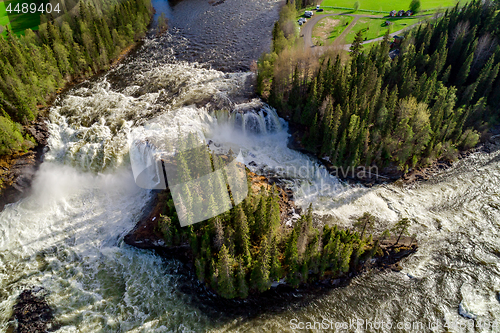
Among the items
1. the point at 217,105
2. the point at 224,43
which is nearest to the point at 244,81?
the point at 217,105

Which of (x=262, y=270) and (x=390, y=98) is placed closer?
(x=262, y=270)

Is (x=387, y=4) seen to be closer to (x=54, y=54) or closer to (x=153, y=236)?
(x=54, y=54)

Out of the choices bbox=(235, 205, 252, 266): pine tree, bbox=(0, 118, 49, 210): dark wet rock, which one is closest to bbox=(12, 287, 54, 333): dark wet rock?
bbox=(0, 118, 49, 210): dark wet rock

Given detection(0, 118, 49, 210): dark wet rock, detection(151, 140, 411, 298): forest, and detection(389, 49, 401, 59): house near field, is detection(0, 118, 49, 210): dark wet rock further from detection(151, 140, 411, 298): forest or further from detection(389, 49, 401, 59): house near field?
detection(389, 49, 401, 59): house near field

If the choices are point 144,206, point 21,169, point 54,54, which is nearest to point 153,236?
point 144,206

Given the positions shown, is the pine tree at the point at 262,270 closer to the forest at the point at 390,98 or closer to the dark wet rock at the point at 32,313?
the dark wet rock at the point at 32,313
